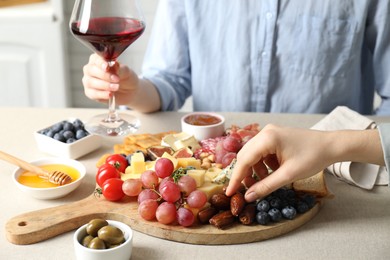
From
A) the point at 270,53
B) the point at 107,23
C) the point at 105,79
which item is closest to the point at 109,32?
the point at 107,23

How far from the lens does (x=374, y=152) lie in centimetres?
119

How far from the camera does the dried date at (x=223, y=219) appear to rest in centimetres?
112

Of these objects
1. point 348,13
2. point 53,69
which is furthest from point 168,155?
point 53,69

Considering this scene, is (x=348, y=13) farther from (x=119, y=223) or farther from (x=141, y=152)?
(x=119, y=223)

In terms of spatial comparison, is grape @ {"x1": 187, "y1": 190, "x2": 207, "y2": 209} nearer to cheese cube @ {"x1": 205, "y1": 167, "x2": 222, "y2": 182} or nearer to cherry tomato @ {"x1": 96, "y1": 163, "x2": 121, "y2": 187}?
cheese cube @ {"x1": 205, "y1": 167, "x2": 222, "y2": 182}

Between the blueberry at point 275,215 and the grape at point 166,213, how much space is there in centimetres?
18

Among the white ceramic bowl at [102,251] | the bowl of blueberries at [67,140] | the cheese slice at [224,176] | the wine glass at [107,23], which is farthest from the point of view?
the bowl of blueberries at [67,140]

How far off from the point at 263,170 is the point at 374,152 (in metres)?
0.22

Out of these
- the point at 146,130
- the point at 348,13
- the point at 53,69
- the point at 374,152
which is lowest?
the point at 53,69

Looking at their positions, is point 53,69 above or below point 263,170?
below

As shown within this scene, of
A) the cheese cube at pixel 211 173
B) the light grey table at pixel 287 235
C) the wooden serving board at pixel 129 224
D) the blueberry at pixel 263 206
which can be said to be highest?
the cheese cube at pixel 211 173

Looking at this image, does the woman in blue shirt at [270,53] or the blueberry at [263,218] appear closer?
the blueberry at [263,218]

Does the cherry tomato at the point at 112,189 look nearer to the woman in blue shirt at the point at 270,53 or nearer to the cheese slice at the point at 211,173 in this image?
the cheese slice at the point at 211,173

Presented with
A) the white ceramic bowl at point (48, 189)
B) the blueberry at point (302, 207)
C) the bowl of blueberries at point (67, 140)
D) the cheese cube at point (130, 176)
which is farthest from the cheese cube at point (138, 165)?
the blueberry at point (302, 207)
